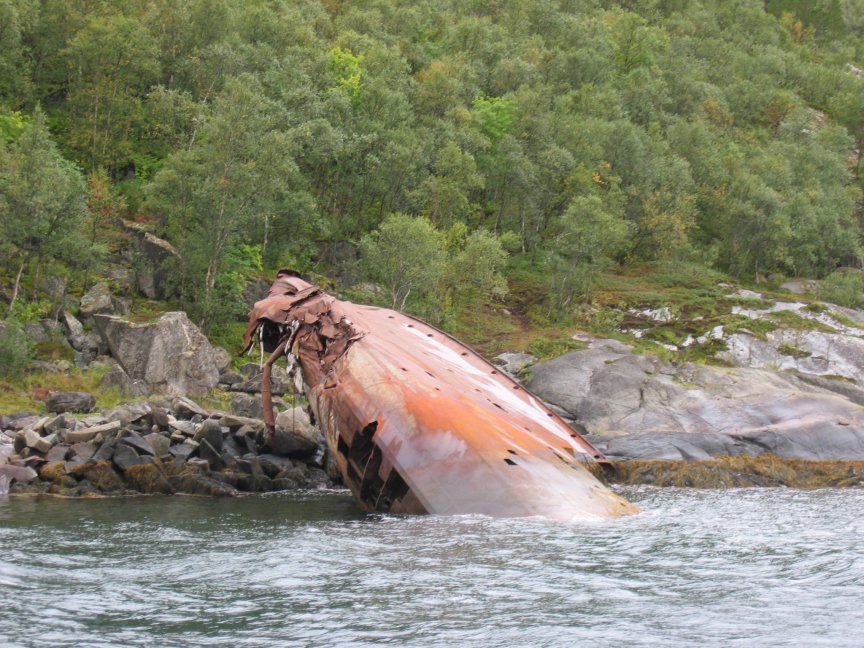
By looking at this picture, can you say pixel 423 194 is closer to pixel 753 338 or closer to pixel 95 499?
pixel 753 338

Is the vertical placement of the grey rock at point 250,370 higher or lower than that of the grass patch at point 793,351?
lower

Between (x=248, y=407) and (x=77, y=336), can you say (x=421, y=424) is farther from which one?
(x=77, y=336)

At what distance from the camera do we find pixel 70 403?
2673 cm

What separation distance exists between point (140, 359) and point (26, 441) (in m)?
9.13

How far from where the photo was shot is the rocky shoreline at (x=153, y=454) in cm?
2153

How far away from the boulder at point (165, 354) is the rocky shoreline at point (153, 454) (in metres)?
4.41

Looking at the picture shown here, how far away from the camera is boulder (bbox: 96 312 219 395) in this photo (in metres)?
30.9

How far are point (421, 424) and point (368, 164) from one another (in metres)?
32.2

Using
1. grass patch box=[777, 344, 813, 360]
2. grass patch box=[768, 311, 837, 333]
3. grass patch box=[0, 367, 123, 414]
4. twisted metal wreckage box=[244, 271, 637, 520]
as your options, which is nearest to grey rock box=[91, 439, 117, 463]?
twisted metal wreckage box=[244, 271, 637, 520]

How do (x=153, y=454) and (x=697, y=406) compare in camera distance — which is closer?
(x=153, y=454)

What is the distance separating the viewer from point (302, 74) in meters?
50.4

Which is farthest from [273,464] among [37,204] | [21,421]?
[37,204]

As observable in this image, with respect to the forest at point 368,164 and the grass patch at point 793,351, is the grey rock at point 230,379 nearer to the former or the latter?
the forest at point 368,164

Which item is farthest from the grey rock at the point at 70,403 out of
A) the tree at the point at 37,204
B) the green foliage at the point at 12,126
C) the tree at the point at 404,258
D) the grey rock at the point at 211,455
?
the green foliage at the point at 12,126
